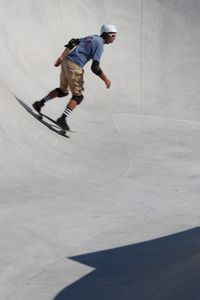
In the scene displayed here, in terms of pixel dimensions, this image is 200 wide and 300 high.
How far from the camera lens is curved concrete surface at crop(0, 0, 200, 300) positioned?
539 centimetres

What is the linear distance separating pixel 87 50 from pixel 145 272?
5.17 m

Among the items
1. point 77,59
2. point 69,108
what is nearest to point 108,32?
point 77,59

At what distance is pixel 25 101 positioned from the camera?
1120cm

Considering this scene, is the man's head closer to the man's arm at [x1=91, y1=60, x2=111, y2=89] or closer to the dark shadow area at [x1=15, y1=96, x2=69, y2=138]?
the man's arm at [x1=91, y1=60, x2=111, y2=89]

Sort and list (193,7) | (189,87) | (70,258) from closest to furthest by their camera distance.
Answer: (70,258)
(189,87)
(193,7)

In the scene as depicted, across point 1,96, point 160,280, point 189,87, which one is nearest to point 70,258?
point 160,280

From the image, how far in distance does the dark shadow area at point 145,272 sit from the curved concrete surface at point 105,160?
1cm

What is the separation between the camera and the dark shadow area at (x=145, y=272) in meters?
4.38

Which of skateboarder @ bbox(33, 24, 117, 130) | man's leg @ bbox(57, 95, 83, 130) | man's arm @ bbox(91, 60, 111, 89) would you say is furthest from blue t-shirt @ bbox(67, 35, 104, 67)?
man's leg @ bbox(57, 95, 83, 130)

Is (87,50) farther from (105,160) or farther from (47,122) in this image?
(105,160)

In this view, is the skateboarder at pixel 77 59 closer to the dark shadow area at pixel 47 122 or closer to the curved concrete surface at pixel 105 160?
the dark shadow area at pixel 47 122

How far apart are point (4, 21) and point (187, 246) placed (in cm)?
861

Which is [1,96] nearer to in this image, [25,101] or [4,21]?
[25,101]

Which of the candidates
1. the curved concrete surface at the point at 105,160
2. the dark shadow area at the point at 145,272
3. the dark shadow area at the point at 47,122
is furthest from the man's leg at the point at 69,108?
the dark shadow area at the point at 145,272
